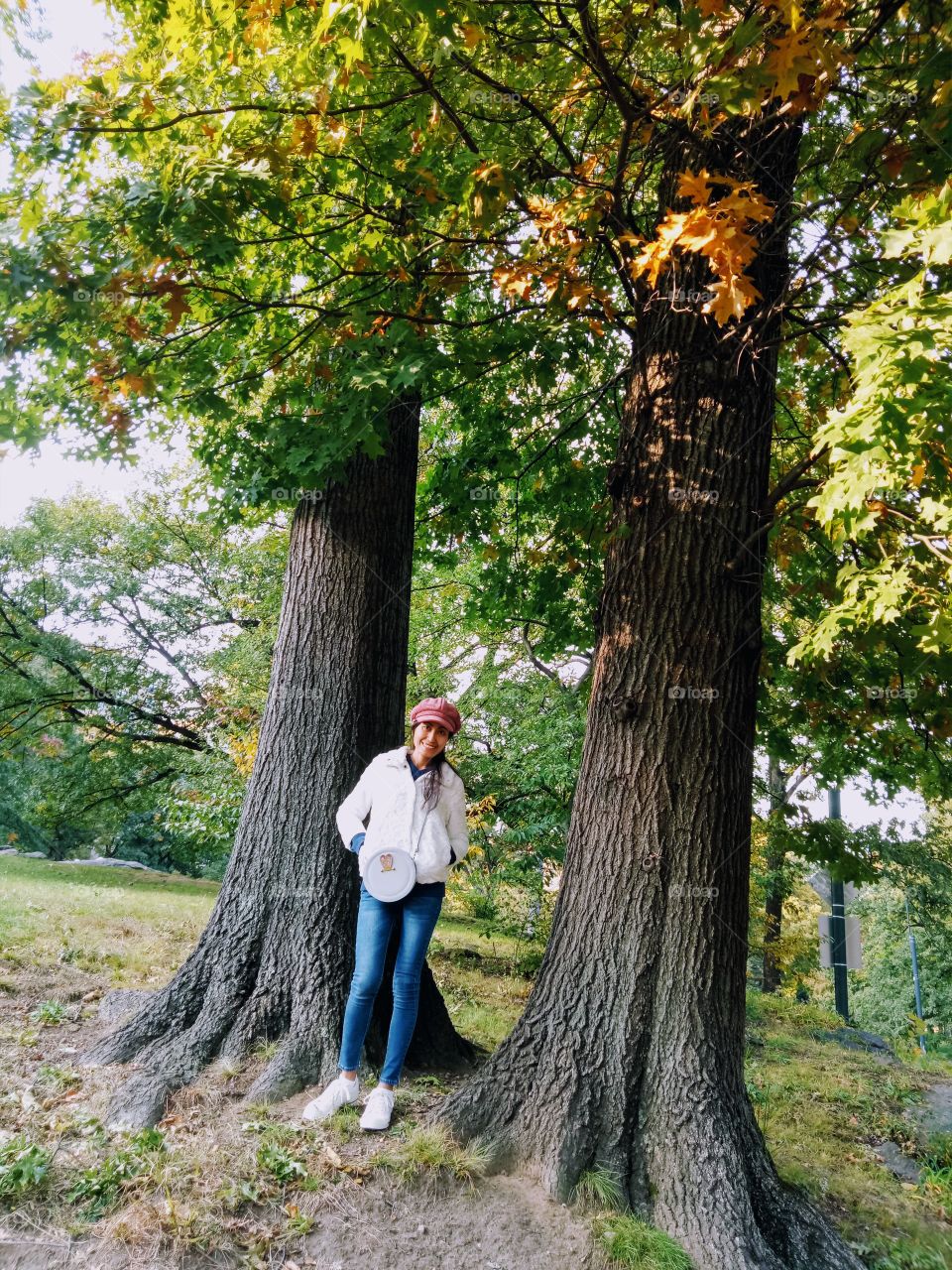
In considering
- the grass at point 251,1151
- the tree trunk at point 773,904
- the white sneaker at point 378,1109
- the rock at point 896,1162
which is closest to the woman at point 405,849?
the white sneaker at point 378,1109

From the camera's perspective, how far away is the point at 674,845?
3.94m

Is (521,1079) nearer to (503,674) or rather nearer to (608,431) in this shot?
(608,431)

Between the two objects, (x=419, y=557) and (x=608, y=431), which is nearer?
(x=608, y=431)

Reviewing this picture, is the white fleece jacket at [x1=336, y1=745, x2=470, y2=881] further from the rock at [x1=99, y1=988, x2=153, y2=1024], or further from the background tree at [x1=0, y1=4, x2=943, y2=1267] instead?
the rock at [x1=99, y1=988, x2=153, y2=1024]

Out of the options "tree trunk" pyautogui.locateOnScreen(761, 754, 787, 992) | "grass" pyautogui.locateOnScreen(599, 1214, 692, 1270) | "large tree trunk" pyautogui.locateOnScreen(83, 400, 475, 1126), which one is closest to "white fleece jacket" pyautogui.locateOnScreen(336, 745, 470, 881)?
"large tree trunk" pyautogui.locateOnScreen(83, 400, 475, 1126)

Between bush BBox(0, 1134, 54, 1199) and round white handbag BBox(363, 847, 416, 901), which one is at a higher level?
round white handbag BBox(363, 847, 416, 901)

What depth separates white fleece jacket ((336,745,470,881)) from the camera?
13.6 ft

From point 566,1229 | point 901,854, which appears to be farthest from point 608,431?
point 901,854

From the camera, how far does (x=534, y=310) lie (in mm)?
5355

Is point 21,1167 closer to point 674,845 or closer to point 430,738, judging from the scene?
point 430,738

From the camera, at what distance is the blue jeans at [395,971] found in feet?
13.3

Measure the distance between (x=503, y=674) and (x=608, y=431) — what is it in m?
7.37

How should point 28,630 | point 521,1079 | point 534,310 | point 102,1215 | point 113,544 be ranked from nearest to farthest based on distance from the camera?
point 102,1215 < point 521,1079 < point 534,310 < point 28,630 < point 113,544

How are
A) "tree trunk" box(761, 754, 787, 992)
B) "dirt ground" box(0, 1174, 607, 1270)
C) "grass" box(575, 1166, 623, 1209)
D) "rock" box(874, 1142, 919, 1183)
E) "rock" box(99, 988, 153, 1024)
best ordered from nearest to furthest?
"dirt ground" box(0, 1174, 607, 1270)
"grass" box(575, 1166, 623, 1209)
"rock" box(874, 1142, 919, 1183)
"rock" box(99, 988, 153, 1024)
"tree trunk" box(761, 754, 787, 992)
